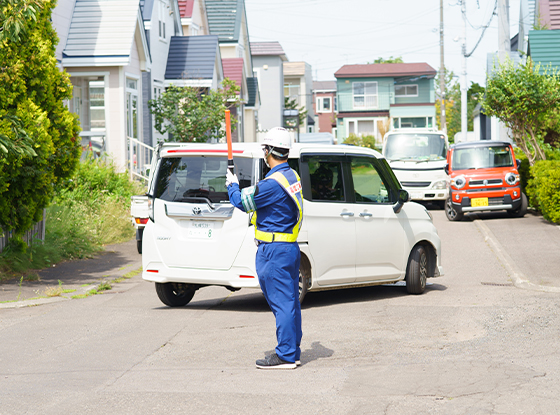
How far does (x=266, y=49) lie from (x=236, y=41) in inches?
649

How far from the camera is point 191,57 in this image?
3100 centimetres

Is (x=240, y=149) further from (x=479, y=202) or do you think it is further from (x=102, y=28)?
(x=102, y=28)

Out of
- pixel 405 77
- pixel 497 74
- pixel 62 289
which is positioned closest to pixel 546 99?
pixel 497 74

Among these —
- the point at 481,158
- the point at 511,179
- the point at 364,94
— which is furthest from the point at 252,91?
the point at 511,179

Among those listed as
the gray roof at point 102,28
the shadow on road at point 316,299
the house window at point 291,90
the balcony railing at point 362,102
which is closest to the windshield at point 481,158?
the gray roof at point 102,28

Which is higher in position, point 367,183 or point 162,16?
point 162,16

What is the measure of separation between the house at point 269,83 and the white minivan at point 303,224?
4831 cm

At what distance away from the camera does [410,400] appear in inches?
208

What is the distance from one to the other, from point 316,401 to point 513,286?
597 cm

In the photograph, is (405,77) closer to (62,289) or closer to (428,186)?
(428,186)

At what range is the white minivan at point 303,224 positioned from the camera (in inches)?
336

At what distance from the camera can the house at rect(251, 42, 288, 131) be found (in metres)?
58.2

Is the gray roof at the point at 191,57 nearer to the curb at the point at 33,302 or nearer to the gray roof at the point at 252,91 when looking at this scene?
the gray roof at the point at 252,91

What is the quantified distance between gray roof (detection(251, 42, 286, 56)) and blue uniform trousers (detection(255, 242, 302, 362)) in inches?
2079
